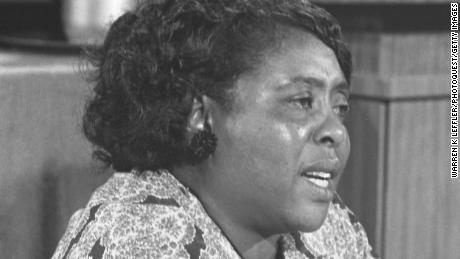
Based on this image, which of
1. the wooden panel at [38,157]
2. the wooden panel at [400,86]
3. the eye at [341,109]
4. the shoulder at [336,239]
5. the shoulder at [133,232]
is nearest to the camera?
the shoulder at [133,232]

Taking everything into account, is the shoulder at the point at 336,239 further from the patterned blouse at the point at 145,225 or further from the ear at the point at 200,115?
the ear at the point at 200,115

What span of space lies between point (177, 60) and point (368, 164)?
68 cm

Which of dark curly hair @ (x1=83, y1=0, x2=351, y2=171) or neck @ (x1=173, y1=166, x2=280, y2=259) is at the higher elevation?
dark curly hair @ (x1=83, y1=0, x2=351, y2=171)

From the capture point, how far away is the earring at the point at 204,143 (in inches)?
47.4

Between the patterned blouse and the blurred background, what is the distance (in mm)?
214

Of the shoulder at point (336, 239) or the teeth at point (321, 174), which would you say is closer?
the teeth at point (321, 174)

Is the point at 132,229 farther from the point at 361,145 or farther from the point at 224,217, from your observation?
the point at 361,145

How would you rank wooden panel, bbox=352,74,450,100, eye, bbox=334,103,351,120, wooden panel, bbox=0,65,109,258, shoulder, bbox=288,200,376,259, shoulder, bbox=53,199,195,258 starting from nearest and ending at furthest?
shoulder, bbox=53,199,195,258
eye, bbox=334,103,351,120
shoulder, bbox=288,200,376,259
wooden panel, bbox=0,65,109,258
wooden panel, bbox=352,74,450,100

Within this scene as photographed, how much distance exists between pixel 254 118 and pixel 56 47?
0.76 m

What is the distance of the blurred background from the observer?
1.49 meters

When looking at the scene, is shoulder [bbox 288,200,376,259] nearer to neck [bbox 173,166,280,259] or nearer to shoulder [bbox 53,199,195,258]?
neck [bbox 173,166,280,259]

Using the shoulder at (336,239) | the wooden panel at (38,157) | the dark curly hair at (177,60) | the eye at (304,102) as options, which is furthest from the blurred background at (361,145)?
the eye at (304,102)

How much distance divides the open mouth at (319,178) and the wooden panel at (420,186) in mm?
594

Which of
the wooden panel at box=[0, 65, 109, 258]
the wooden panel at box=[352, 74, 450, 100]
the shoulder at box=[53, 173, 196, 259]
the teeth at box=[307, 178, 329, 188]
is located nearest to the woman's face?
the teeth at box=[307, 178, 329, 188]
